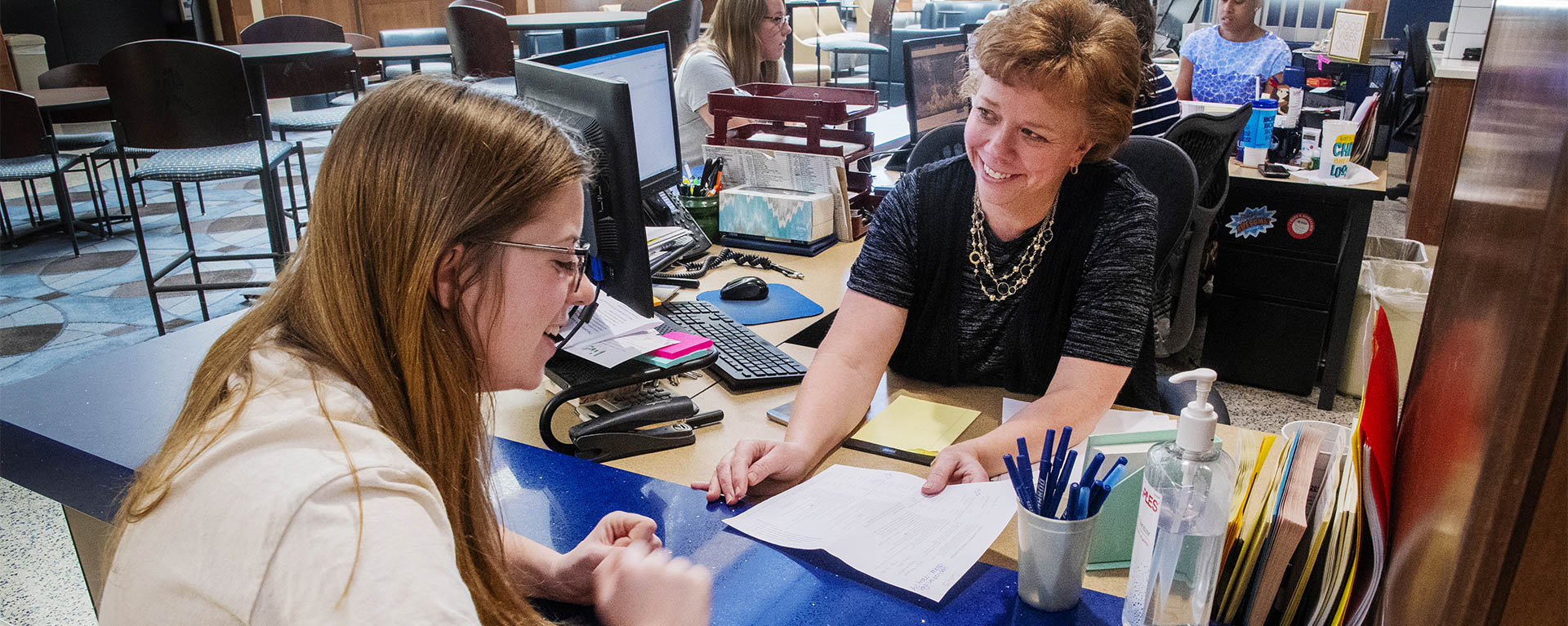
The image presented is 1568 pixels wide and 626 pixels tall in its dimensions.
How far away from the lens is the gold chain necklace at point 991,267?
1575 mm

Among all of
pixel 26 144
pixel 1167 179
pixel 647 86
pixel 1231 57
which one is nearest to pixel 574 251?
pixel 647 86

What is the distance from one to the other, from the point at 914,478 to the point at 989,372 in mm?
472

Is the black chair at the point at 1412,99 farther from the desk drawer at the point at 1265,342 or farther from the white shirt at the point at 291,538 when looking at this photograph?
the white shirt at the point at 291,538

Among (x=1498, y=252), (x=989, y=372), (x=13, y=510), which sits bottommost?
(x=13, y=510)

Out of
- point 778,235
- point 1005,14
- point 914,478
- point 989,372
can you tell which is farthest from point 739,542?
point 778,235

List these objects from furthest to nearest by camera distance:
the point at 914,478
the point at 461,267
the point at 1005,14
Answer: the point at 1005,14
the point at 914,478
the point at 461,267

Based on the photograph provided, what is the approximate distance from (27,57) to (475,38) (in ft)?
13.8

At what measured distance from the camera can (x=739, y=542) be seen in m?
1.11

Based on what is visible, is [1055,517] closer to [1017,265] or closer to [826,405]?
[826,405]

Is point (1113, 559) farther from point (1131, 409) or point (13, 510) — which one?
point (13, 510)

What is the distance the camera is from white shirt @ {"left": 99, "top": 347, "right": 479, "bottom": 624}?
2.04 ft

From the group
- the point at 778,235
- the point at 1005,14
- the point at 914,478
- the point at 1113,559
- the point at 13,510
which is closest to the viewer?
the point at 1113,559

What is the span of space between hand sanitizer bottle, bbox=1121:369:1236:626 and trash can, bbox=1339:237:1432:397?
Result: 2216 mm

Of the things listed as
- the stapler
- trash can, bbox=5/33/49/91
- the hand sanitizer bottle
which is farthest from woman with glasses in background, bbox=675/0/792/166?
trash can, bbox=5/33/49/91
